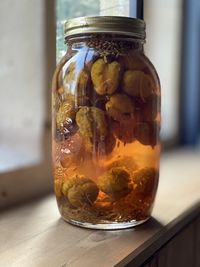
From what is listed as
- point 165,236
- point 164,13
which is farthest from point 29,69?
point 164,13

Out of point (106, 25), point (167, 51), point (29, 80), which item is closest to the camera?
point (106, 25)

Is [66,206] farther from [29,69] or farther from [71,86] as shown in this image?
[29,69]

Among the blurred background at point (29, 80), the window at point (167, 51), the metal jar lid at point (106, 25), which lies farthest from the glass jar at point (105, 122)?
the window at point (167, 51)

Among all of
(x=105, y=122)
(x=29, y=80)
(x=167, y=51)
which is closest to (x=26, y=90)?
(x=29, y=80)

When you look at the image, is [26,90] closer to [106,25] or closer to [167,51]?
[106,25]

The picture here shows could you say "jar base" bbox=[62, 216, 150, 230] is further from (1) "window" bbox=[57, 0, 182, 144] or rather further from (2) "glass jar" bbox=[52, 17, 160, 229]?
(1) "window" bbox=[57, 0, 182, 144]

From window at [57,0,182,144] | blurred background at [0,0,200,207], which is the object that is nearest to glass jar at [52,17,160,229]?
blurred background at [0,0,200,207]
